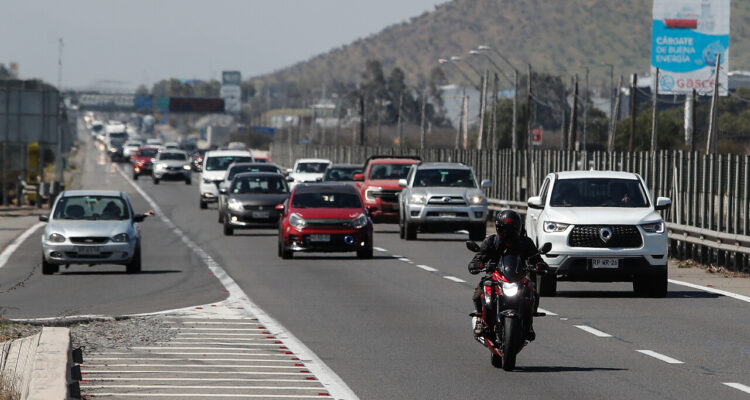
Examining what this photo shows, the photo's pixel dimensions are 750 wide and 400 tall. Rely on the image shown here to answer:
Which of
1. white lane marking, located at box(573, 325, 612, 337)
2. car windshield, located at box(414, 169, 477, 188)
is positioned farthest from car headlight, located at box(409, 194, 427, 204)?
white lane marking, located at box(573, 325, 612, 337)

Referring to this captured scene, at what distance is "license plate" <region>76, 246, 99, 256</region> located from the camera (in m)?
26.7

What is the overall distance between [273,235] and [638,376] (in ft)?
90.2

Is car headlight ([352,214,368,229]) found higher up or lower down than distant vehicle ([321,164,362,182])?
lower down

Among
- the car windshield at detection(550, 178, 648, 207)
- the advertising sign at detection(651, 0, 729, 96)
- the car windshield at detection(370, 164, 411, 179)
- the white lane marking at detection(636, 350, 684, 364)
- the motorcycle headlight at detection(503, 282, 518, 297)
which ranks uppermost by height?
the advertising sign at detection(651, 0, 729, 96)

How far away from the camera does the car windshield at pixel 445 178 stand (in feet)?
127

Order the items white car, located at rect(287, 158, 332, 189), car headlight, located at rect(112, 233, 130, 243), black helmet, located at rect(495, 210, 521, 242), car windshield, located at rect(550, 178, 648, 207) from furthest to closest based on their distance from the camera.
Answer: white car, located at rect(287, 158, 332, 189)
car headlight, located at rect(112, 233, 130, 243)
car windshield, located at rect(550, 178, 648, 207)
black helmet, located at rect(495, 210, 521, 242)

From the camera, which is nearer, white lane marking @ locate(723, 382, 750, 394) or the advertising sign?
white lane marking @ locate(723, 382, 750, 394)

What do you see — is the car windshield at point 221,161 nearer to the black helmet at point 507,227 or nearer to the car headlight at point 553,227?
the car headlight at point 553,227

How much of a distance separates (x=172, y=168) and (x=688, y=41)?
28207mm

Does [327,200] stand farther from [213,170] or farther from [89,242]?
[213,170]

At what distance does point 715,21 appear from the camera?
87.8 metres

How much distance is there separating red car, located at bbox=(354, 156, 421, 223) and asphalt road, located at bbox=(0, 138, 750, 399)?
839 centimetres

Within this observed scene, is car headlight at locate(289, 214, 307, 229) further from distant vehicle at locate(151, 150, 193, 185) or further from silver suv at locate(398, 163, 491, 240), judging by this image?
distant vehicle at locate(151, 150, 193, 185)

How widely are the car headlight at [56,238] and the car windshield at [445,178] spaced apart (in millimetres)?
13477
